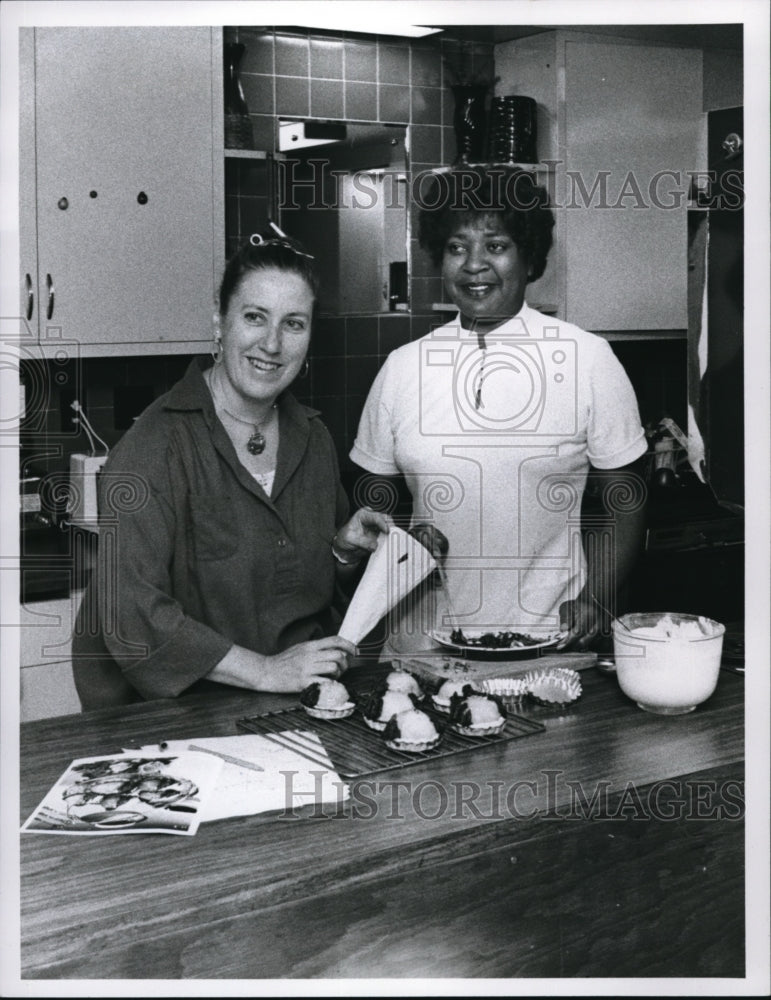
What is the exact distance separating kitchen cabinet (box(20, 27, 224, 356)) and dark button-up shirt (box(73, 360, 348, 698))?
0.86m

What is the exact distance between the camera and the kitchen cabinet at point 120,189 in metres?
2.75

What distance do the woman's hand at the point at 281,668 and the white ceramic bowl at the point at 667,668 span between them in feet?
1.40

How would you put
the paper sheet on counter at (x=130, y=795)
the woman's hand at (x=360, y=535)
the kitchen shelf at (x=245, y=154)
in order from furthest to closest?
the kitchen shelf at (x=245, y=154) < the woman's hand at (x=360, y=535) < the paper sheet on counter at (x=130, y=795)

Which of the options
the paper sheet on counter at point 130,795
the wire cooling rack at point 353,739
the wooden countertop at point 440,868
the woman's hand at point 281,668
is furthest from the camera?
the woman's hand at point 281,668

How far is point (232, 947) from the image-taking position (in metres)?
1.27

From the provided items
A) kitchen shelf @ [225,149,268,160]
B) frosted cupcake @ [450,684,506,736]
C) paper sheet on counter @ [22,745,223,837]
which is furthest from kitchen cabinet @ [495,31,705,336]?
paper sheet on counter @ [22,745,223,837]

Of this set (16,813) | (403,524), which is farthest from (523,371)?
(16,813)

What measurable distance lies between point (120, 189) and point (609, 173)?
1.25m

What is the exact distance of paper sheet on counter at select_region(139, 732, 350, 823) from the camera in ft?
4.57

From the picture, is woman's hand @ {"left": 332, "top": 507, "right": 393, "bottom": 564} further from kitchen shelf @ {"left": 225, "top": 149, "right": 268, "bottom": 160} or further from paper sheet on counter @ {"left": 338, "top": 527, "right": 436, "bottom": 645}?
kitchen shelf @ {"left": 225, "top": 149, "right": 268, "bottom": 160}

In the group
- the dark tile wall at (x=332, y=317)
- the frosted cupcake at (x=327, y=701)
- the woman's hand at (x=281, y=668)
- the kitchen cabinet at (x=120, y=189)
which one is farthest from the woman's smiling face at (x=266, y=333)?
the dark tile wall at (x=332, y=317)

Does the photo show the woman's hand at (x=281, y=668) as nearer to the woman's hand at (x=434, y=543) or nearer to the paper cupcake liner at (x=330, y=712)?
the paper cupcake liner at (x=330, y=712)

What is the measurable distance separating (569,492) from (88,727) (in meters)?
1.16

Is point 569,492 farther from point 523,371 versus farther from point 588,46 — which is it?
point 588,46
